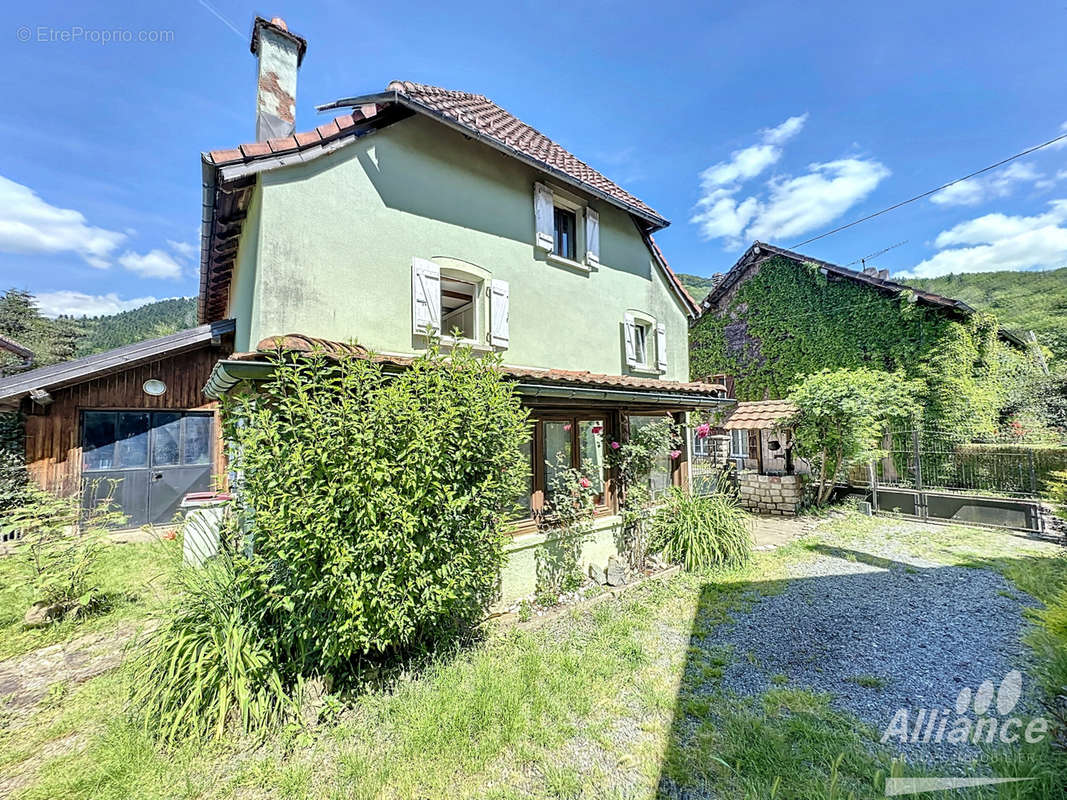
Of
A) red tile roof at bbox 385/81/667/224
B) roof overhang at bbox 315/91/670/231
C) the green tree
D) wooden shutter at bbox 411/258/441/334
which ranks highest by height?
red tile roof at bbox 385/81/667/224

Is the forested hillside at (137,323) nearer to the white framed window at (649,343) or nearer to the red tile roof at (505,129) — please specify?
the red tile roof at (505,129)

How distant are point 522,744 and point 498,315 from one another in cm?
617

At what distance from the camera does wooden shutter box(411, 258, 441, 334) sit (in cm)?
661

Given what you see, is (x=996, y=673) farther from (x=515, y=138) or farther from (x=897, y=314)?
(x=897, y=314)

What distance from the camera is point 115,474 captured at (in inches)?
363

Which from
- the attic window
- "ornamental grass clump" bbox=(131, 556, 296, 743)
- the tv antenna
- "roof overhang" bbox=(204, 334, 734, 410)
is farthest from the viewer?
the tv antenna

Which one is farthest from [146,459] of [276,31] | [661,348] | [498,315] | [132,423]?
[661,348]

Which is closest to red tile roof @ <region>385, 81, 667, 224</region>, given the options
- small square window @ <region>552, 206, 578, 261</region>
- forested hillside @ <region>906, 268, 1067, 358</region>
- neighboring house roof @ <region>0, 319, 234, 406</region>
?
small square window @ <region>552, 206, 578, 261</region>

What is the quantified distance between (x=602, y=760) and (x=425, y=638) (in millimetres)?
2259

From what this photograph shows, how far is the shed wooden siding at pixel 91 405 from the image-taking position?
8664 mm

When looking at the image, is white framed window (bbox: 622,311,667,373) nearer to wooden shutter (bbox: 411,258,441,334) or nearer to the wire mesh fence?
wooden shutter (bbox: 411,258,441,334)

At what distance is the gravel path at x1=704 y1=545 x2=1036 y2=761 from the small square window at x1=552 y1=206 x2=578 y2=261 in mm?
7772

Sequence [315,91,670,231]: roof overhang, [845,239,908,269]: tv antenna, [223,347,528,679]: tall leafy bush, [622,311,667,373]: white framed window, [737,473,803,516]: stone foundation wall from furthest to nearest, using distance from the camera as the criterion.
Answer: [845,239,908,269]: tv antenna → [737,473,803,516]: stone foundation wall → [622,311,667,373]: white framed window → [315,91,670,231]: roof overhang → [223,347,528,679]: tall leafy bush

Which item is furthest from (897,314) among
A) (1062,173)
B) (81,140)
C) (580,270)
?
(81,140)
